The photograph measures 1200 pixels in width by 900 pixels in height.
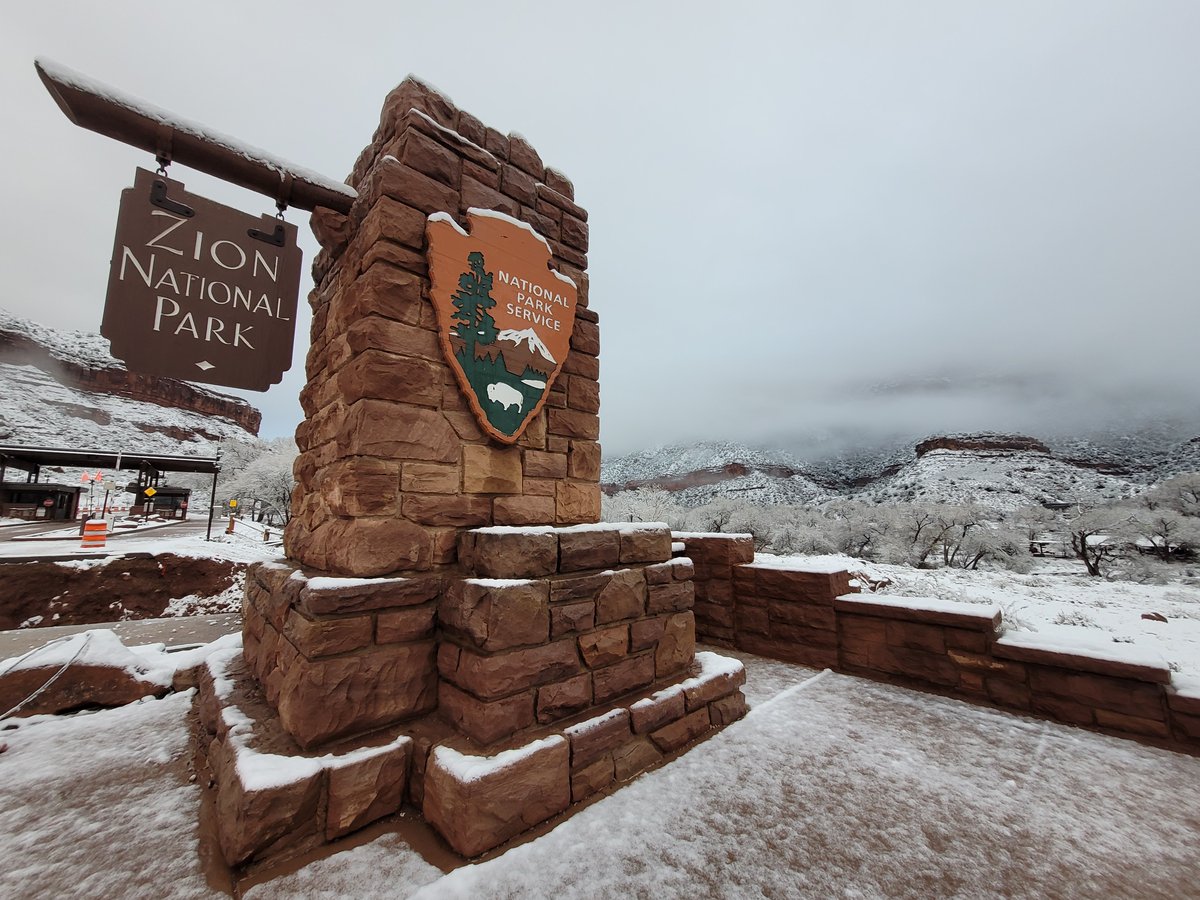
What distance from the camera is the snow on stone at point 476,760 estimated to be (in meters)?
1.72

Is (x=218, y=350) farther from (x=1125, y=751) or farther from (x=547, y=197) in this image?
(x=1125, y=751)

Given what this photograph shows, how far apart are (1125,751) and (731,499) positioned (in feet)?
111

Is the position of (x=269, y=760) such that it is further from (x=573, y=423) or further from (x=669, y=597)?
(x=573, y=423)

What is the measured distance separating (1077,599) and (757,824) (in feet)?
58.3

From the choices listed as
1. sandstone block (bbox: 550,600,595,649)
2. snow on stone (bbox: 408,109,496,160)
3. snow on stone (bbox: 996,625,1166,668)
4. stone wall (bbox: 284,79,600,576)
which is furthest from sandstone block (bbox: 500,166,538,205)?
snow on stone (bbox: 996,625,1166,668)

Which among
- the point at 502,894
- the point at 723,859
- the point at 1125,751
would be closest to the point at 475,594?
the point at 502,894

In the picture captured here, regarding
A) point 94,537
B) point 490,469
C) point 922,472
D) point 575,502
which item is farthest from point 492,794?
point 922,472

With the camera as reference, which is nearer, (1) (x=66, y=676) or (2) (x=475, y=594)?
(2) (x=475, y=594)

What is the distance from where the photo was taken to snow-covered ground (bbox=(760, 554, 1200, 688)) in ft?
20.7

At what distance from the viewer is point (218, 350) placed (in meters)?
2.27

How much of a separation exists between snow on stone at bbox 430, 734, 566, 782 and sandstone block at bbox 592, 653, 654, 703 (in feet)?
1.46

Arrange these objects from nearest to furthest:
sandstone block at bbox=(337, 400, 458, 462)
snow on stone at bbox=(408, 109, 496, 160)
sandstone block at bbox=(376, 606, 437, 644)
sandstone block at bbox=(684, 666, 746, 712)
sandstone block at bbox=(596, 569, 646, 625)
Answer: sandstone block at bbox=(376, 606, 437, 644) → sandstone block at bbox=(337, 400, 458, 462) → sandstone block at bbox=(596, 569, 646, 625) → snow on stone at bbox=(408, 109, 496, 160) → sandstone block at bbox=(684, 666, 746, 712)

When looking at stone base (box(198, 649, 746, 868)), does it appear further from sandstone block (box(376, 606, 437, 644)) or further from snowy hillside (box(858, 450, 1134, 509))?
snowy hillside (box(858, 450, 1134, 509))

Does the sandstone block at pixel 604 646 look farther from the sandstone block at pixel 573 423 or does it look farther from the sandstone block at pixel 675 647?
the sandstone block at pixel 573 423
